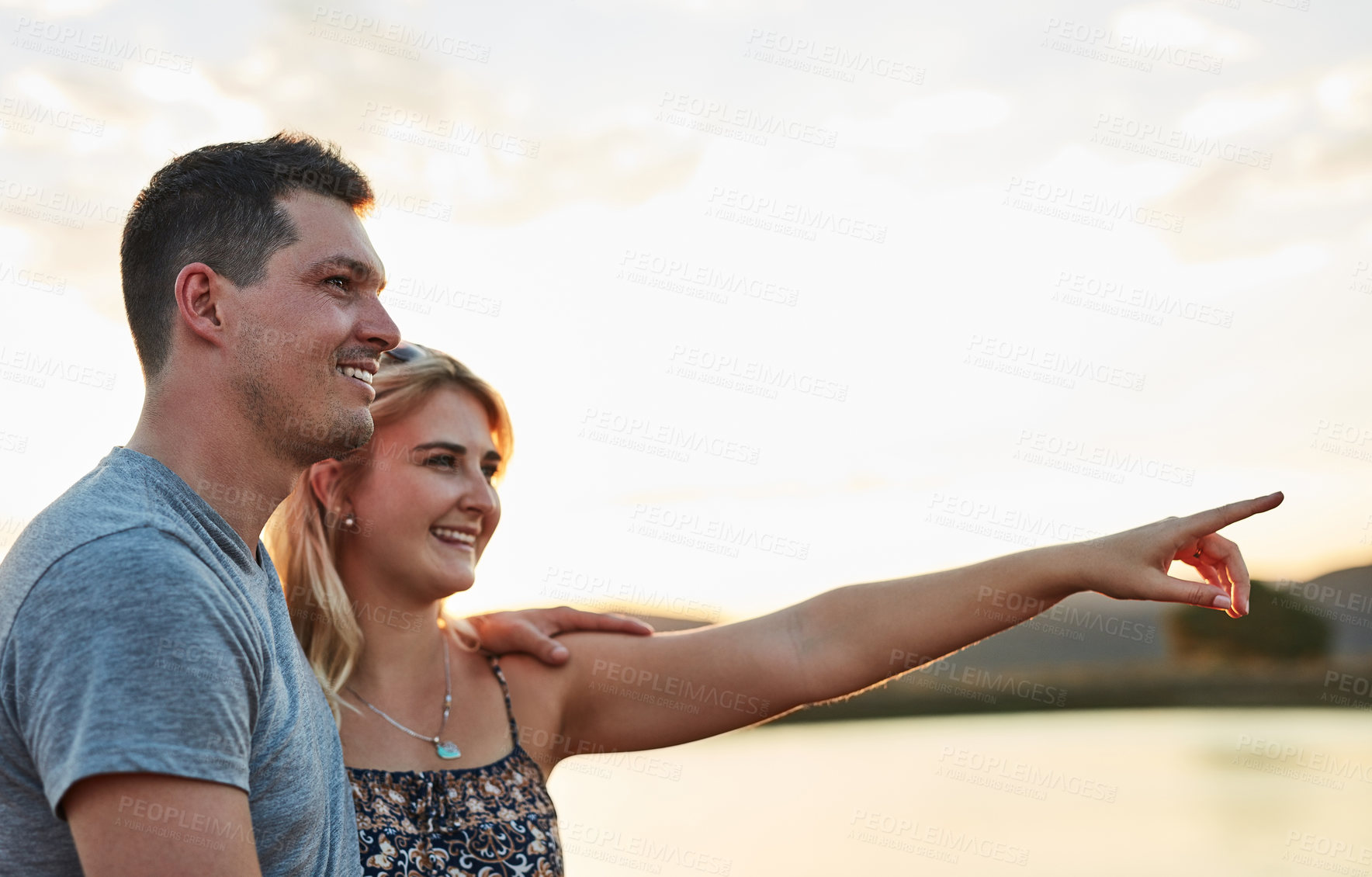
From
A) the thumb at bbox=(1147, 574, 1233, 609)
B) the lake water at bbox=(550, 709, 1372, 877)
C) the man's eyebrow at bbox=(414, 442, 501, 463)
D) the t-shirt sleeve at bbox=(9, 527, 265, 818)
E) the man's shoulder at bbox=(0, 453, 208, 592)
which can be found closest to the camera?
the t-shirt sleeve at bbox=(9, 527, 265, 818)

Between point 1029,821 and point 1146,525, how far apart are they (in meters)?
9.88

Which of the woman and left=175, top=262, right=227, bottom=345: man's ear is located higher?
left=175, top=262, right=227, bottom=345: man's ear

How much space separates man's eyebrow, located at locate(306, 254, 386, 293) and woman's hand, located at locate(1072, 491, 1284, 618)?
1497mm

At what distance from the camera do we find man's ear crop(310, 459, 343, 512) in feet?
9.18

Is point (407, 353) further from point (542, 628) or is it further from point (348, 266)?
point (348, 266)

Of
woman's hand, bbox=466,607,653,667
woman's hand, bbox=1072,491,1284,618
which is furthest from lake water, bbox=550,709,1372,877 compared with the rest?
woman's hand, bbox=1072,491,1284,618

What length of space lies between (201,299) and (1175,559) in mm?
1845

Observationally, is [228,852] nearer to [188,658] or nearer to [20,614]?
[188,658]

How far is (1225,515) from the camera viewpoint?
6.46 ft

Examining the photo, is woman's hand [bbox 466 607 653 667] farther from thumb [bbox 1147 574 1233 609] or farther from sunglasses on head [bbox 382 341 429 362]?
thumb [bbox 1147 574 1233 609]

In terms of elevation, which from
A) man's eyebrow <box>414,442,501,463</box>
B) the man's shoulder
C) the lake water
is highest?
man's eyebrow <box>414,442,501,463</box>

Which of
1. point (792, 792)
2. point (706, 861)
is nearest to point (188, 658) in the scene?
point (706, 861)

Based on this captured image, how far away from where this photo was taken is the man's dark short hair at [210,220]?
66.3 inches

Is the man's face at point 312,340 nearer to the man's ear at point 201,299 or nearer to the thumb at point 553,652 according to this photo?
the man's ear at point 201,299
